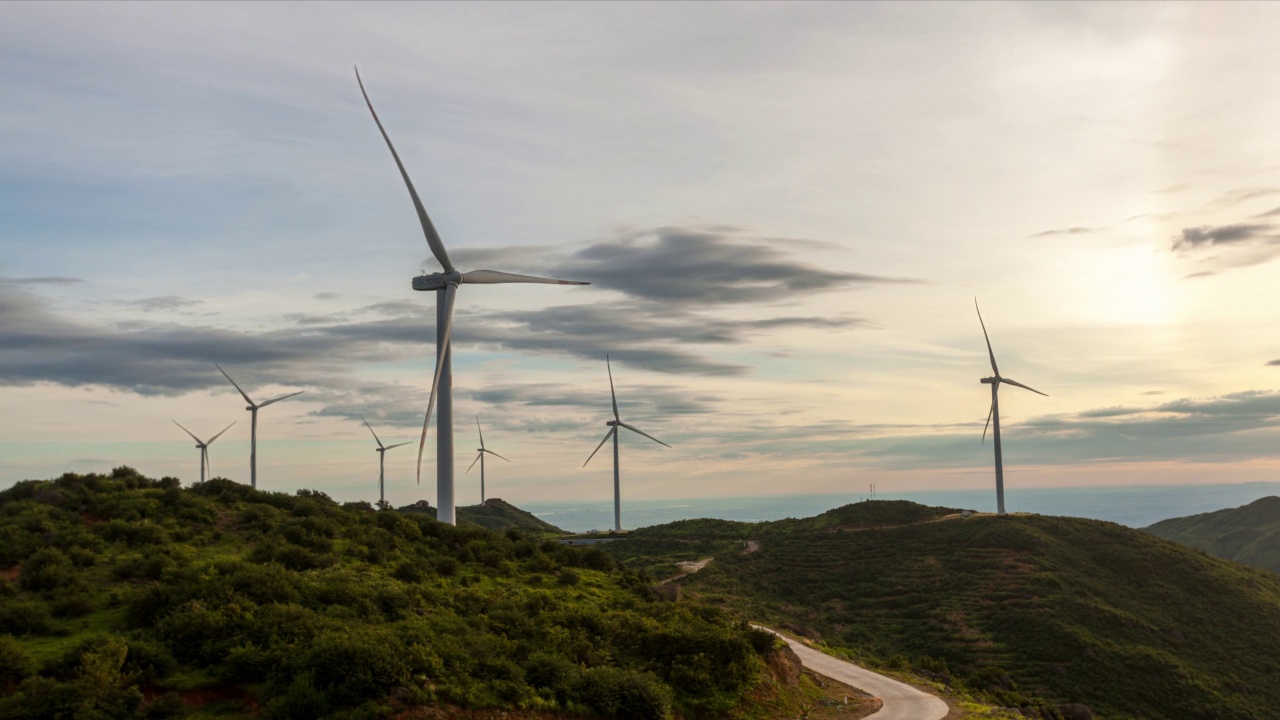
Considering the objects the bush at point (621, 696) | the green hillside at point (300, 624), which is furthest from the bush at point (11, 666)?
the bush at point (621, 696)

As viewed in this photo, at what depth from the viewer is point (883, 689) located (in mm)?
48500

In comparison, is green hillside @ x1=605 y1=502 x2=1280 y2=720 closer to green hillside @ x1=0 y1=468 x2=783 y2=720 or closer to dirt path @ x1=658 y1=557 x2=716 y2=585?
dirt path @ x1=658 y1=557 x2=716 y2=585

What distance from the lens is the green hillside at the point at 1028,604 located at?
71.0 metres

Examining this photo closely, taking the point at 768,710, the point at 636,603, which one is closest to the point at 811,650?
the point at 636,603

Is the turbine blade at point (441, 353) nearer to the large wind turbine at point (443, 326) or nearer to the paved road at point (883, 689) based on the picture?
the large wind turbine at point (443, 326)

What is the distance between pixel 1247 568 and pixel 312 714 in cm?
12226

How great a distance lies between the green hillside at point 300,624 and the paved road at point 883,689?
22.0ft

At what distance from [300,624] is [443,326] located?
99.5 feet

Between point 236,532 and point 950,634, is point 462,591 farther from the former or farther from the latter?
point 950,634

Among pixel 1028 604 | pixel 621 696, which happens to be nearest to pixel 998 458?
pixel 1028 604

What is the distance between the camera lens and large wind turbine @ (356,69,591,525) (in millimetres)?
58438

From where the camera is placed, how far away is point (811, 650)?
61.1 m

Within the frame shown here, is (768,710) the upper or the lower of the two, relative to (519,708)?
lower

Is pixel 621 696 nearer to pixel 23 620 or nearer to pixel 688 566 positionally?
pixel 23 620
